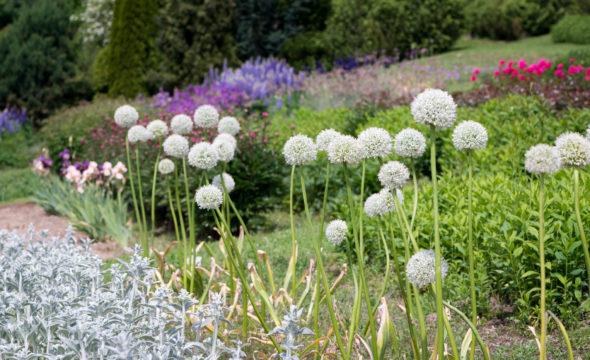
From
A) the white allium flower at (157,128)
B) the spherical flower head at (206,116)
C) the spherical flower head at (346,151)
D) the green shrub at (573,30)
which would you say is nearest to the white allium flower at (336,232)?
the spherical flower head at (346,151)

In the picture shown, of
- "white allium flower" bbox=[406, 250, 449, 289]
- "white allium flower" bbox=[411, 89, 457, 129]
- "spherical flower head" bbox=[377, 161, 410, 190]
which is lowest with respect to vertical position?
"white allium flower" bbox=[406, 250, 449, 289]

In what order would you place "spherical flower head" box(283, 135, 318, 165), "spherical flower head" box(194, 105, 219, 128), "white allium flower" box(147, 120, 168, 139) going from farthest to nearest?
"white allium flower" box(147, 120, 168, 139) < "spherical flower head" box(194, 105, 219, 128) < "spherical flower head" box(283, 135, 318, 165)

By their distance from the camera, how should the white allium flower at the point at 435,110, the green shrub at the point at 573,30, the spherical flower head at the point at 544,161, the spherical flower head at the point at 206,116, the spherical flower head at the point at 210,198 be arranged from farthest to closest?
the green shrub at the point at 573,30 → the spherical flower head at the point at 206,116 → the spherical flower head at the point at 210,198 → the white allium flower at the point at 435,110 → the spherical flower head at the point at 544,161

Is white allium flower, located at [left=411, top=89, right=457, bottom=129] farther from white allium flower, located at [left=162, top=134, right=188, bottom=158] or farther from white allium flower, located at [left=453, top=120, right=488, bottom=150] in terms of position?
white allium flower, located at [left=162, top=134, right=188, bottom=158]

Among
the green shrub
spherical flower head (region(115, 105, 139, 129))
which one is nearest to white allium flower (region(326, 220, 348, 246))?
spherical flower head (region(115, 105, 139, 129))

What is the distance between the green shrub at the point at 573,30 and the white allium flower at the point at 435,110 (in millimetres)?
19694

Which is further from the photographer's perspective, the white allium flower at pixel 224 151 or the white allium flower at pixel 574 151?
the white allium flower at pixel 224 151

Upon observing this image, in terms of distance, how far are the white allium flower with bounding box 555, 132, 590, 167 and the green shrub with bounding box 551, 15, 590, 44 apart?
19557mm

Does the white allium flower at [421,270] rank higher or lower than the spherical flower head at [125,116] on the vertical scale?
lower

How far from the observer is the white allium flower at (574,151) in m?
1.68

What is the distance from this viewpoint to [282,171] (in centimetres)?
656

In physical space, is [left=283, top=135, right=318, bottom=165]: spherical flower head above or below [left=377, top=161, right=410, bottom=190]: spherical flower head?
above

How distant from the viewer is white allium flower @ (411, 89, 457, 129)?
172cm

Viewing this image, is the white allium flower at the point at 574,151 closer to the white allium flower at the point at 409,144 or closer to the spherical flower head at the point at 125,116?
the white allium flower at the point at 409,144
